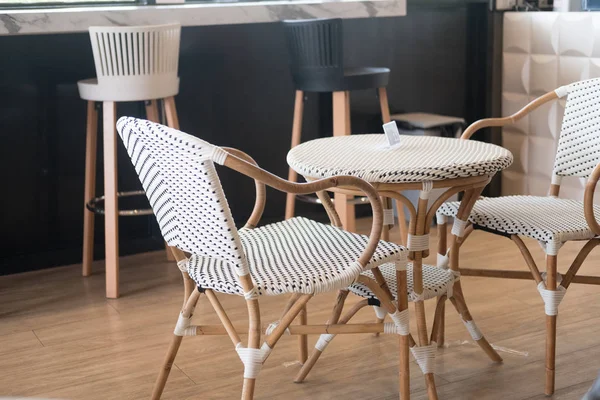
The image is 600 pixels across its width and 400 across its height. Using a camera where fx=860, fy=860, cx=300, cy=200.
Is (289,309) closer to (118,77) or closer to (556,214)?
(556,214)

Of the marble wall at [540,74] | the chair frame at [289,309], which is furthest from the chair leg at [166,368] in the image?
the marble wall at [540,74]

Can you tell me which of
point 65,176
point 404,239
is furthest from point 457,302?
point 65,176

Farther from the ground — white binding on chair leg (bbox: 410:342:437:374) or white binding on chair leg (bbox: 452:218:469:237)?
Result: white binding on chair leg (bbox: 452:218:469:237)

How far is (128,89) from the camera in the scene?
3.37 meters

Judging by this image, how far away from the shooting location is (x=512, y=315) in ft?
10.3

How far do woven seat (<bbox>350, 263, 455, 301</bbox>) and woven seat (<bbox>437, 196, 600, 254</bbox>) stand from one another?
7.9 inches

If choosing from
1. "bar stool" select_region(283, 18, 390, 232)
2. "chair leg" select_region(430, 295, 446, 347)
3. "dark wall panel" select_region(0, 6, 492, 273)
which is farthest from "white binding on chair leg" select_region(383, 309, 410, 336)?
"dark wall panel" select_region(0, 6, 492, 273)

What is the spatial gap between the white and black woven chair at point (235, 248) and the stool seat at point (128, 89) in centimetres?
122

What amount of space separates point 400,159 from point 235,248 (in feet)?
2.16

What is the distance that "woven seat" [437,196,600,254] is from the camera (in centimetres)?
249

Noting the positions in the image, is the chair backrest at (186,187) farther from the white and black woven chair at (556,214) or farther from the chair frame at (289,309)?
the white and black woven chair at (556,214)

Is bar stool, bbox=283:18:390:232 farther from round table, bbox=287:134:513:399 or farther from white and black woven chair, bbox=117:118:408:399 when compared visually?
white and black woven chair, bbox=117:118:408:399

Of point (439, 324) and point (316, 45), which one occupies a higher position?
point (316, 45)

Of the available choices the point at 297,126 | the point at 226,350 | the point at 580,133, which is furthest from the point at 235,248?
the point at 297,126
